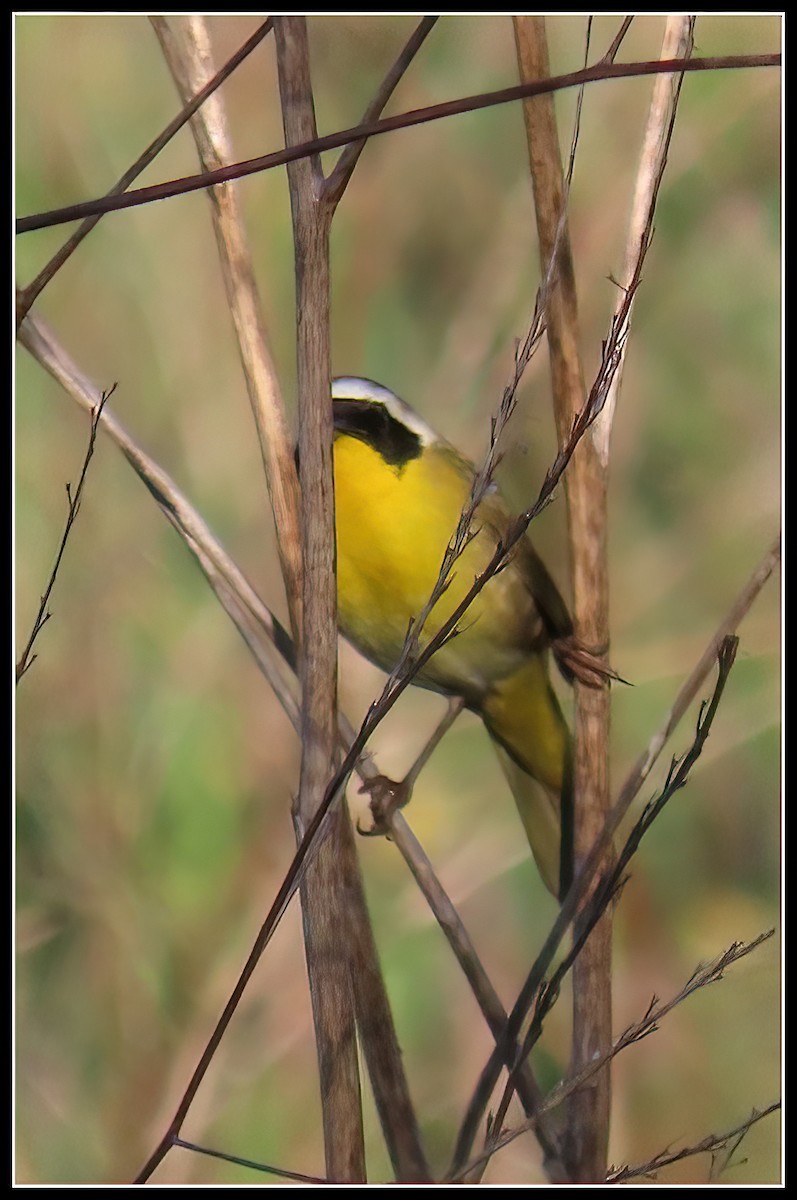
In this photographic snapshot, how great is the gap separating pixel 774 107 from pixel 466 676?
1.74ft

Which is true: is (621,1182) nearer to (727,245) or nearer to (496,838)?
(496,838)

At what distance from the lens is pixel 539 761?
867 mm

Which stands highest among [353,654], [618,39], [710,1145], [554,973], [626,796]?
[618,39]

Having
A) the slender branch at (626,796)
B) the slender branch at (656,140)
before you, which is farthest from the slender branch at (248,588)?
the slender branch at (656,140)

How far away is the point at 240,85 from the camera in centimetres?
82

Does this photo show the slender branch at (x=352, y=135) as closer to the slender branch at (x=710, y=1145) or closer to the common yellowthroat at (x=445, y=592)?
the common yellowthroat at (x=445, y=592)

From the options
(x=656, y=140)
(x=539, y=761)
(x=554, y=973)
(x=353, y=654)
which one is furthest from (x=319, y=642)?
(x=656, y=140)

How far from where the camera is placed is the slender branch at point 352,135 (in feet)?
2.15

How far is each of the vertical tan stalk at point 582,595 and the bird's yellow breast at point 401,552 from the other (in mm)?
65

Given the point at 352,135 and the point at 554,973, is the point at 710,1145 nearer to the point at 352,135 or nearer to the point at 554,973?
the point at 554,973

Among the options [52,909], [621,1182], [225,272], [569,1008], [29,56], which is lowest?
[621,1182]

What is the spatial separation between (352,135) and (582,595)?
1.30ft

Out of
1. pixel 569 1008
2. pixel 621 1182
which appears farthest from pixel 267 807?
pixel 621 1182
